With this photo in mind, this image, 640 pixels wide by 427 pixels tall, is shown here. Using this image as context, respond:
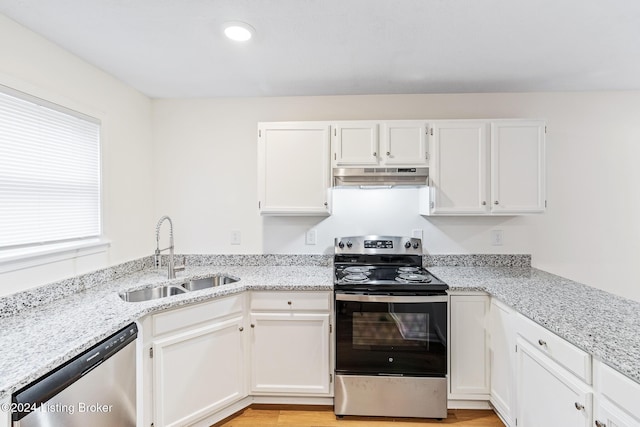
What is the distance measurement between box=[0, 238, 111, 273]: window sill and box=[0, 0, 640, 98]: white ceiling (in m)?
1.19

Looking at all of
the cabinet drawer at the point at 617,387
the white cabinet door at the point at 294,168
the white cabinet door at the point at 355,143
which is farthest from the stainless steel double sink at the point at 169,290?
the cabinet drawer at the point at 617,387

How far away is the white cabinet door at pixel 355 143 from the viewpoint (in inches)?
92.0

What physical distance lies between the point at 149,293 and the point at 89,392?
892mm

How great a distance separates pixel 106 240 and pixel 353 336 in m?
1.87

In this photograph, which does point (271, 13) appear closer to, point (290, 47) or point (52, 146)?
point (290, 47)

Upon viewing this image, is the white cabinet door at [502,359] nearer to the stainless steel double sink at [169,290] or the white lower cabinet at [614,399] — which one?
the white lower cabinet at [614,399]

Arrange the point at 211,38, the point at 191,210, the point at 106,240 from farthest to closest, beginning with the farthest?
the point at 191,210, the point at 106,240, the point at 211,38

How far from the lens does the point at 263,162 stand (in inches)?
94.0

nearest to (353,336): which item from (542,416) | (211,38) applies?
(542,416)

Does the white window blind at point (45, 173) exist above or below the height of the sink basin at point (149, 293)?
above

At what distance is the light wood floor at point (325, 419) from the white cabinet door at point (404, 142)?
1800 millimetres

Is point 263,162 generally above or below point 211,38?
below

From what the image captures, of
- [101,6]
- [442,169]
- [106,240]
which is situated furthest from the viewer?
[442,169]

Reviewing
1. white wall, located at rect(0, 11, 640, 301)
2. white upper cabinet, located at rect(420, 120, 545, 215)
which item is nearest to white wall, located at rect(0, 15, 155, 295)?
Result: white wall, located at rect(0, 11, 640, 301)
